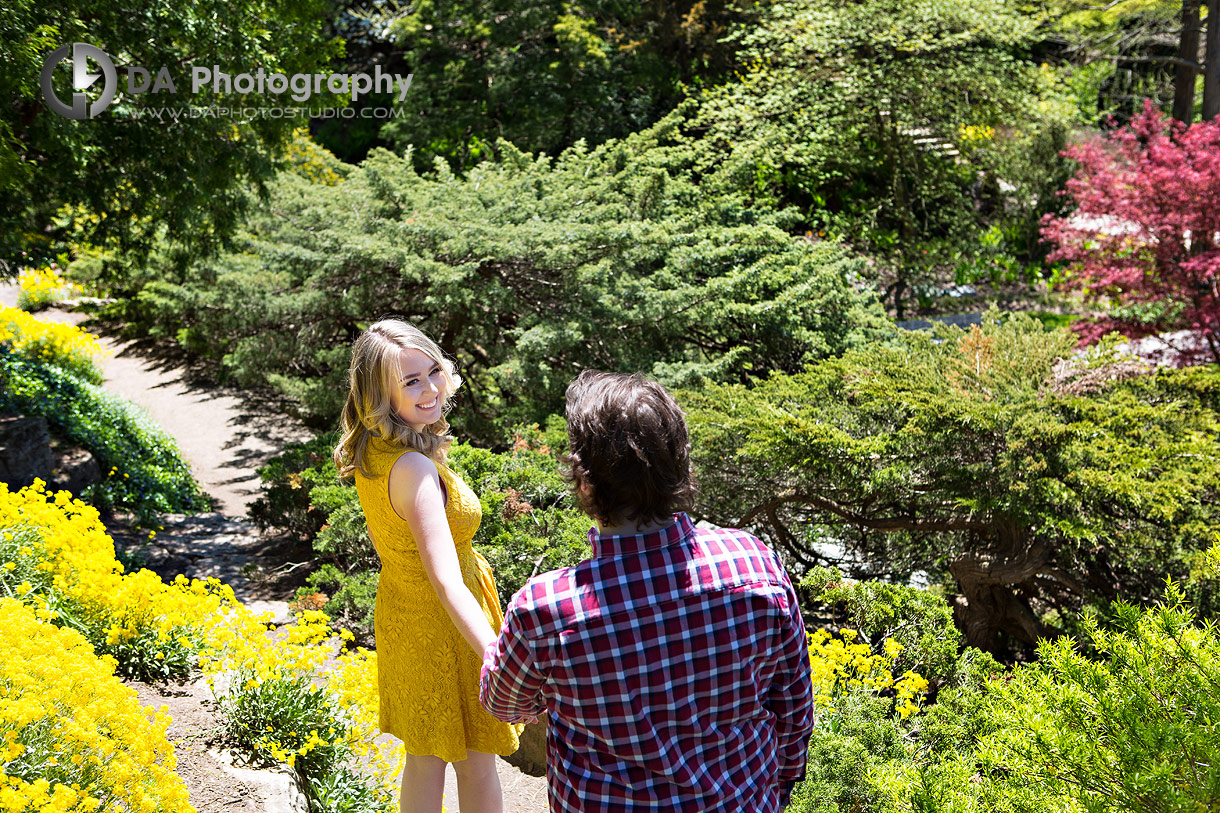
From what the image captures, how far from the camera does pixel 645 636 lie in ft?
5.09

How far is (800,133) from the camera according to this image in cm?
1211

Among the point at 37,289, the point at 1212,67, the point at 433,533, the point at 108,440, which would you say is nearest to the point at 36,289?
the point at 37,289

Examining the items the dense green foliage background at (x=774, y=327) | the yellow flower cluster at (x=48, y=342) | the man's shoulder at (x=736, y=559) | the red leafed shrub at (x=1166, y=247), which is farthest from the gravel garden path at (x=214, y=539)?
the red leafed shrub at (x=1166, y=247)

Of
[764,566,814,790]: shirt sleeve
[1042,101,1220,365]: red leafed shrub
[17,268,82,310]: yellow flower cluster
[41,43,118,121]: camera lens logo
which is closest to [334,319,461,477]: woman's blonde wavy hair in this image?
[764,566,814,790]: shirt sleeve

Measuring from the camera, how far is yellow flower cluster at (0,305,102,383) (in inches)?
345

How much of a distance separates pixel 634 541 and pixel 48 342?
9.80m

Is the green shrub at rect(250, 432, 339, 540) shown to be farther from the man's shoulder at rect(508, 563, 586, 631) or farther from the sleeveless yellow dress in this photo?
the man's shoulder at rect(508, 563, 586, 631)

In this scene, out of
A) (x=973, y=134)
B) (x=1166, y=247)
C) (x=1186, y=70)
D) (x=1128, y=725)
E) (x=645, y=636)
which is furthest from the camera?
(x=973, y=134)

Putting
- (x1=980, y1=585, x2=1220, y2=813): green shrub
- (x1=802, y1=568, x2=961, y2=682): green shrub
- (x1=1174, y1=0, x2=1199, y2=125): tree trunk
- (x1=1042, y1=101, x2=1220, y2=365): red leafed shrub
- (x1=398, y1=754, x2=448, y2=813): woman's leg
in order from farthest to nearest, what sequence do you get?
(x1=1174, y1=0, x2=1199, y2=125): tree trunk, (x1=1042, y1=101, x2=1220, y2=365): red leafed shrub, (x1=802, y1=568, x2=961, y2=682): green shrub, (x1=398, y1=754, x2=448, y2=813): woman's leg, (x1=980, y1=585, x2=1220, y2=813): green shrub

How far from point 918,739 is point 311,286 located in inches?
223

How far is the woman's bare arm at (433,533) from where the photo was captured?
2055mm

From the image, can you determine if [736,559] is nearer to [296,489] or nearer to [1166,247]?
[296,489]

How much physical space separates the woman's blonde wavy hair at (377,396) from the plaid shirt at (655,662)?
2.51 feet

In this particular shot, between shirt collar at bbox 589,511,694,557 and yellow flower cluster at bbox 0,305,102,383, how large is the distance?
8.58m
